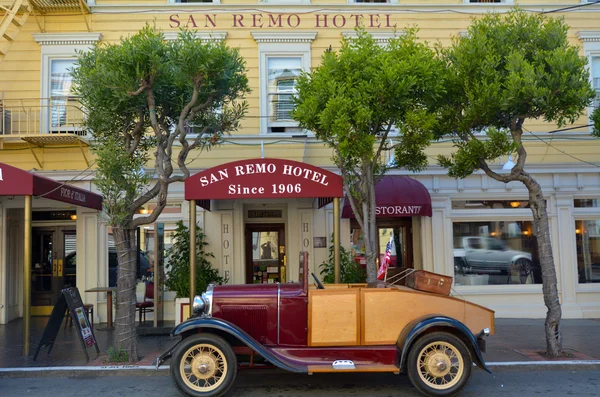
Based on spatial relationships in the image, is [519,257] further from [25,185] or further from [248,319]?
[25,185]

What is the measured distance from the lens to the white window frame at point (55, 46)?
1299cm

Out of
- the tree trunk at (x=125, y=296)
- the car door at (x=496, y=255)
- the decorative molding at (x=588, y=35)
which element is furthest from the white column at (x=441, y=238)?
the tree trunk at (x=125, y=296)

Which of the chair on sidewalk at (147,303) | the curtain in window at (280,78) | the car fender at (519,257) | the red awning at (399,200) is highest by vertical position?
the curtain in window at (280,78)

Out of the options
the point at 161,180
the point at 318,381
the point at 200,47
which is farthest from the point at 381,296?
the point at 200,47

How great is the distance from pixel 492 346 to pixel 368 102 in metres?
4.84

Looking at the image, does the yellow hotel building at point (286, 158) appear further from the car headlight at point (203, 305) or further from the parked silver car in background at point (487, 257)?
the car headlight at point (203, 305)

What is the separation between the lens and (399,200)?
39.9ft

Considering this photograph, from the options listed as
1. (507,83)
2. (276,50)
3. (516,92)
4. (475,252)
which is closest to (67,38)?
(276,50)

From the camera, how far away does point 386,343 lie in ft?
23.7

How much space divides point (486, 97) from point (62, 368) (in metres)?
7.74

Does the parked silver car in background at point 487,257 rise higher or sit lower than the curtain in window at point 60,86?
lower

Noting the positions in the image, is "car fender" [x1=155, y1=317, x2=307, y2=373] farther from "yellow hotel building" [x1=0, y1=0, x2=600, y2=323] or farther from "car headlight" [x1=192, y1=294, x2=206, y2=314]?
"yellow hotel building" [x1=0, y1=0, x2=600, y2=323]

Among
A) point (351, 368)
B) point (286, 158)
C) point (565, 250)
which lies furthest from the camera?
point (565, 250)

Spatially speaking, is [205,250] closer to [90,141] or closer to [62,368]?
[90,141]
